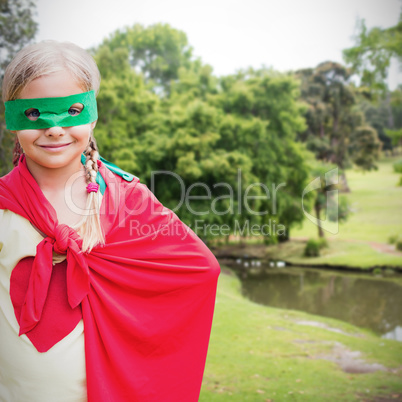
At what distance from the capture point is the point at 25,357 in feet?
5.16

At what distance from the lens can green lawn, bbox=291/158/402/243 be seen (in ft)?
69.8

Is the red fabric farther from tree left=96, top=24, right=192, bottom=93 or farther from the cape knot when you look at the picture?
tree left=96, top=24, right=192, bottom=93

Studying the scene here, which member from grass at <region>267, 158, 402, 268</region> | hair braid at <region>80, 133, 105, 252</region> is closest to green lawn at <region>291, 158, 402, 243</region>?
grass at <region>267, 158, 402, 268</region>

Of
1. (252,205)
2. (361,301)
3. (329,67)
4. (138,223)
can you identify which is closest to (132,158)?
(252,205)

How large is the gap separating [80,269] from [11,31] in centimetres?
829

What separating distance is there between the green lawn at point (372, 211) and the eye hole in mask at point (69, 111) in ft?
62.0

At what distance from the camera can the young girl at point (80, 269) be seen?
1.57m

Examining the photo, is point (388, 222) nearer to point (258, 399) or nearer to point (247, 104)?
point (247, 104)

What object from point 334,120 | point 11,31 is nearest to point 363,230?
point 334,120

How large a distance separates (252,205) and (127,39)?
68.7 feet

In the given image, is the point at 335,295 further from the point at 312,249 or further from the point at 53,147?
the point at 53,147

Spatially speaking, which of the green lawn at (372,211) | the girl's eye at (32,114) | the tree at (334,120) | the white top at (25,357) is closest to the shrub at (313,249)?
the green lawn at (372,211)

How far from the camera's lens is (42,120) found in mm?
1589

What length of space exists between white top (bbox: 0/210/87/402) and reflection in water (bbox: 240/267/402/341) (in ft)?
30.3
